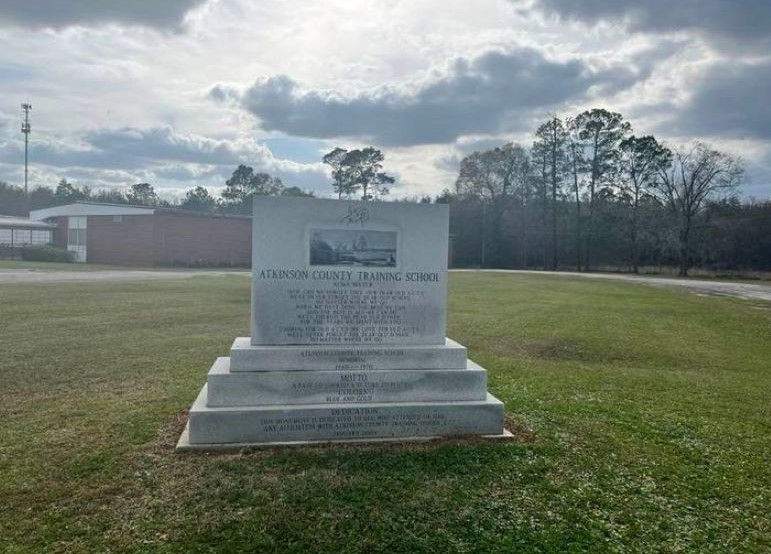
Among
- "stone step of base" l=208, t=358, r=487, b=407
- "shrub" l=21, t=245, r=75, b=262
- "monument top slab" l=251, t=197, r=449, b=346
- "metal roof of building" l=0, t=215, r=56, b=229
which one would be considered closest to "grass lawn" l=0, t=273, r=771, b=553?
"stone step of base" l=208, t=358, r=487, b=407

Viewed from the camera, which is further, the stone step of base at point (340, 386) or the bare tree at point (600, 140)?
the bare tree at point (600, 140)

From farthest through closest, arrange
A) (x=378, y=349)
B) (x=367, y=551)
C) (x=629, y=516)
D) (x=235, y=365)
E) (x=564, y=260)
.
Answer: (x=564, y=260)
(x=378, y=349)
(x=235, y=365)
(x=629, y=516)
(x=367, y=551)

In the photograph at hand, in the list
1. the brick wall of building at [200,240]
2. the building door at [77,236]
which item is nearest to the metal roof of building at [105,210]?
the brick wall of building at [200,240]

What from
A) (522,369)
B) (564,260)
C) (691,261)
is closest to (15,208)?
(564,260)

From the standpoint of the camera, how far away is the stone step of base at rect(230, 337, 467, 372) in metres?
4.93

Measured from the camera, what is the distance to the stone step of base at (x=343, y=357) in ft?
16.2

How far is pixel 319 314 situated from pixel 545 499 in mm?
2450

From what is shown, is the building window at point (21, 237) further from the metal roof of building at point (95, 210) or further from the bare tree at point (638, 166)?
the bare tree at point (638, 166)

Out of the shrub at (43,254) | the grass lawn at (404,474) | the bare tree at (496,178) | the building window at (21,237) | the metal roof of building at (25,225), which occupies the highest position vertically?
the bare tree at (496,178)

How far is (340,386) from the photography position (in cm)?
504

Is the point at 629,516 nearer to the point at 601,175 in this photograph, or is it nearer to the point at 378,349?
the point at 378,349

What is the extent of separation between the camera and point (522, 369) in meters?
8.41

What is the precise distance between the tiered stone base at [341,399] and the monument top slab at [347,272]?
0.66 feet

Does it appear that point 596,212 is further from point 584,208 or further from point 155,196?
point 155,196
